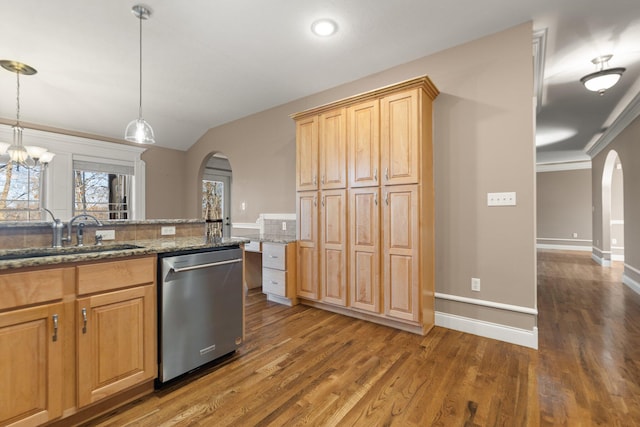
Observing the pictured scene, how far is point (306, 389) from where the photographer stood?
6.10ft

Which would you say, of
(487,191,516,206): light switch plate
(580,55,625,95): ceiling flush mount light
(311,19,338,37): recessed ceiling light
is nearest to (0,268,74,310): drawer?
(311,19,338,37): recessed ceiling light

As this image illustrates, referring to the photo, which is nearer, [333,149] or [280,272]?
[333,149]

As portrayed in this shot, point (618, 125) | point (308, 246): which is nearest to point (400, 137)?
point (308, 246)

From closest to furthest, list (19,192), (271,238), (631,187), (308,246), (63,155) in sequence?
(308,246)
(271,238)
(19,192)
(631,187)
(63,155)

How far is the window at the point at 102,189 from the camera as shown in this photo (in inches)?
187

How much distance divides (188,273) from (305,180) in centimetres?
188

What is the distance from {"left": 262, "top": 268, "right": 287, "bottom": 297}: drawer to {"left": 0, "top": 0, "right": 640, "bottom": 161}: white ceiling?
7.91 feet

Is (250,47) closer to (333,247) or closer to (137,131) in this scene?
(137,131)

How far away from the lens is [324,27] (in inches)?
103

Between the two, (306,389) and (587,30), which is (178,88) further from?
(587,30)

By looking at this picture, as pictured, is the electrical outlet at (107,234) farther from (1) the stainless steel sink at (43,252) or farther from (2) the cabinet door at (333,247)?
(2) the cabinet door at (333,247)

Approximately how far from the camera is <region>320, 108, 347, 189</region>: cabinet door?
314 centimetres

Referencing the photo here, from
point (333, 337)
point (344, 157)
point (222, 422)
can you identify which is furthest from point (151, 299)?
point (344, 157)

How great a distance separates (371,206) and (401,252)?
54 centimetres
